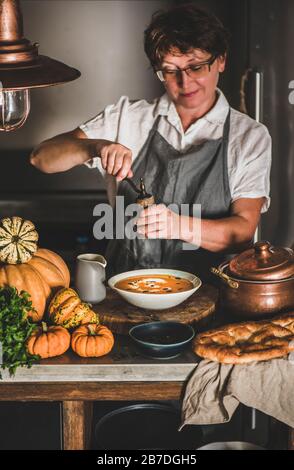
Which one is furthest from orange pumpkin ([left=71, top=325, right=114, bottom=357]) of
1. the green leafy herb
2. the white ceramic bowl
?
the white ceramic bowl

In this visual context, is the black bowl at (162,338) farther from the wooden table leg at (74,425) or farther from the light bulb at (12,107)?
the light bulb at (12,107)

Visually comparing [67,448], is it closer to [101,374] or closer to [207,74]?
[101,374]

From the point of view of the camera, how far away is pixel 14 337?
7.16ft

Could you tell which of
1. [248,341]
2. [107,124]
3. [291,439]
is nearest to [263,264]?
[248,341]

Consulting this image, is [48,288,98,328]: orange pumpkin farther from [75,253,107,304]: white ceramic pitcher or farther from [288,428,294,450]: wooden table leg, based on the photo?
[288,428,294,450]: wooden table leg

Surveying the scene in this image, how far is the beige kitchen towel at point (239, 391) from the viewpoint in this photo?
2139mm

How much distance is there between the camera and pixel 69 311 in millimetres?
Answer: 2344

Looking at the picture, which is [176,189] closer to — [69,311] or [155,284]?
[155,284]

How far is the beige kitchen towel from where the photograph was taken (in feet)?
7.02

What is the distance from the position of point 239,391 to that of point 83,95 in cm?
321

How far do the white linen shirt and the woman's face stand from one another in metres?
0.07

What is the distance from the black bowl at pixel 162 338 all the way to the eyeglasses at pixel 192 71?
1.30 metres

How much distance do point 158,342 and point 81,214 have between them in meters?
2.62

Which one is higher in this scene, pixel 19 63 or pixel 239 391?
pixel 19 63
